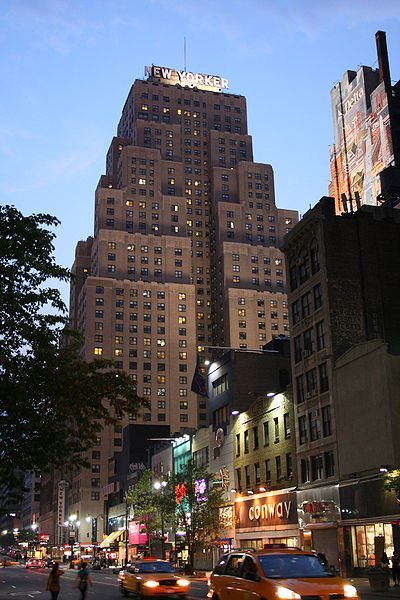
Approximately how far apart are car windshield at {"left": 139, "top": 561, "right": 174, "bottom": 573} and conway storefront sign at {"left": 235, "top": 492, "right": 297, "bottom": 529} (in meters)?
26.8

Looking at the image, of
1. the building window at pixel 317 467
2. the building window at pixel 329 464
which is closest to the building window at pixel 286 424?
the building window at pixel 317 467

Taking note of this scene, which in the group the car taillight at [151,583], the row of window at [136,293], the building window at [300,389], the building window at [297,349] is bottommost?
the car taillight at [151,583]

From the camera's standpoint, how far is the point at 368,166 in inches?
5561

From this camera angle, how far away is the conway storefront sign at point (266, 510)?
57.8 m

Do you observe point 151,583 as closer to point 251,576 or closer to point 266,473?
point 251,576

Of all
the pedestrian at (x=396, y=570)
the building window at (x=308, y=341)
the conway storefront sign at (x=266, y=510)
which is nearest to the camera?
the pedestrian at (x=396, y=570)

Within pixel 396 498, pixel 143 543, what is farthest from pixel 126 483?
pixel 396 498

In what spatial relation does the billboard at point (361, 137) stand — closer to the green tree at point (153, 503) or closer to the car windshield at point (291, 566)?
the green tree at point (153, 503)

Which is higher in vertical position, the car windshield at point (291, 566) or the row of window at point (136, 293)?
the row of window at point (136, 293)

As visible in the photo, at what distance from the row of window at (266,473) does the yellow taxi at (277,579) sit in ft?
137

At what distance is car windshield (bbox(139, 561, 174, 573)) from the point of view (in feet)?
103

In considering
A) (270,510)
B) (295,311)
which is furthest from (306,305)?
(270,510)

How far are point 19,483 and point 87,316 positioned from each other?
152530 millimetres

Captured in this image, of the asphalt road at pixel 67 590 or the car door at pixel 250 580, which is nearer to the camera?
the car door at pixel 250 580
